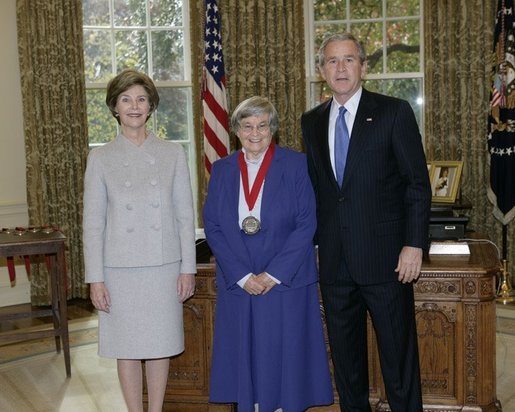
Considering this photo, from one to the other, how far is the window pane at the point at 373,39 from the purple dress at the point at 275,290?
4.03 meters

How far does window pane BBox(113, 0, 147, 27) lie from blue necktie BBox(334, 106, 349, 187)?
14.3 ft

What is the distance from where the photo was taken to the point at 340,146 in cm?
302

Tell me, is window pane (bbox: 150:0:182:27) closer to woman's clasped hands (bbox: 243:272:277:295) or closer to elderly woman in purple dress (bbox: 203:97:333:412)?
elderly woman in purple dress (bbox: 203:97:333:412)

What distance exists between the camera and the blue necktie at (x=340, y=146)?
3012 mm

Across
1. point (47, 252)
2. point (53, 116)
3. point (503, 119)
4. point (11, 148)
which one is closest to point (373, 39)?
point (503, 119)

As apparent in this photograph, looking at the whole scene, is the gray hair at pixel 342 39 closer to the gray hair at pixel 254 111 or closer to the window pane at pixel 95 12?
the gray hair at pixel 254 111

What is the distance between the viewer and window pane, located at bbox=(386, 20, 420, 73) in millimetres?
6875

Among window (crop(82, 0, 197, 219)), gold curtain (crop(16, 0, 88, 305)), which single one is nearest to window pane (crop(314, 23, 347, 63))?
window (crop(82, 0, 197, 219))

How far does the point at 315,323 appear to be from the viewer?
3197 mm

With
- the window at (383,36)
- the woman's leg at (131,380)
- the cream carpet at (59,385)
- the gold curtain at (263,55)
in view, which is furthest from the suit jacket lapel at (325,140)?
the window at (383,36)

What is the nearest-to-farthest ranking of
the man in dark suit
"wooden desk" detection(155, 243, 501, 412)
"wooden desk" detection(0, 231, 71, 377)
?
1. the man in dark suit
2. "wooden desk" detection(155, 243, 501, 412)
3. "wooden desk" detection(0, 231, 71, 377)

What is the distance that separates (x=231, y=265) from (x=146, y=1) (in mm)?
4438

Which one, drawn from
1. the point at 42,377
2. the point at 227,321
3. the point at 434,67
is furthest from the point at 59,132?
the point at 227,321

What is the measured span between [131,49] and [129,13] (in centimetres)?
33
